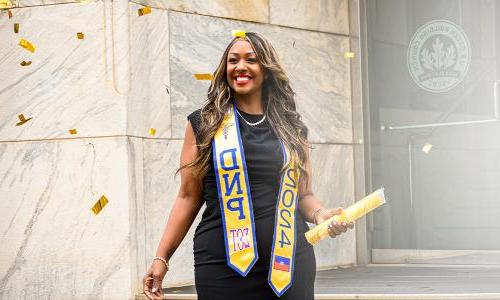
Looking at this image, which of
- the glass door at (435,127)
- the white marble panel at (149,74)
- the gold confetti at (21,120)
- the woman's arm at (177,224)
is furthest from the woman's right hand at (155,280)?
the glass door at (435,127)

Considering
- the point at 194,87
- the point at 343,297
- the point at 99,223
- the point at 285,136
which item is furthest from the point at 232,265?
the point at 194,87

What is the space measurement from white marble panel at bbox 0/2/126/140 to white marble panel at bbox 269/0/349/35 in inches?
67.4

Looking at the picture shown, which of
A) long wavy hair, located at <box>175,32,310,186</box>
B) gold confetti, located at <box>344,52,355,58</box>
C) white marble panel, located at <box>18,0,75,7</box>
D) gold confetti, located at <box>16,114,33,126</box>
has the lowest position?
long wavy hair, located at <box>175,32,310,186</box>

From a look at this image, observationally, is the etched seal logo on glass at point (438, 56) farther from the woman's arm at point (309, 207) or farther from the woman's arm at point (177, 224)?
the woman's arm at point (177, 224)

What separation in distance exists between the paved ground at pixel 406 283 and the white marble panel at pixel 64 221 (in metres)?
0.55

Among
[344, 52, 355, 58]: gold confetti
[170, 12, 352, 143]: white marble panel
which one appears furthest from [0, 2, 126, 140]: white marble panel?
[344, 52, 355, 58]: gold confetti

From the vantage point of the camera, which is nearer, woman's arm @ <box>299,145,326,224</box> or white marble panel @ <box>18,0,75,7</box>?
woman's arm @ <box>299,145,326,224</box>

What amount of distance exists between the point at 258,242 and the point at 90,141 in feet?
14.5

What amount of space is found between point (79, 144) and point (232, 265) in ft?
14.6

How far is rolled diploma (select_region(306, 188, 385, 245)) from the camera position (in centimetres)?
322

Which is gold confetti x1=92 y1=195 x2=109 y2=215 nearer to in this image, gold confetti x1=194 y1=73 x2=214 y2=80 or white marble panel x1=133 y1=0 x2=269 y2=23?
gold confetti x1=194 y1=73 x2=214 y2=80

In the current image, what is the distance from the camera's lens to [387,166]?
941 cm

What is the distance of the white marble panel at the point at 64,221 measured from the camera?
7617 millimetres

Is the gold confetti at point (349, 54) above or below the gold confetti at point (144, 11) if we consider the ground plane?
below
